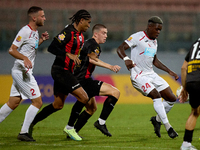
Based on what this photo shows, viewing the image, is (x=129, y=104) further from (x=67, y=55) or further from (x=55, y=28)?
(x=67, y=55)

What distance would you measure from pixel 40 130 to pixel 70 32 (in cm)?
265

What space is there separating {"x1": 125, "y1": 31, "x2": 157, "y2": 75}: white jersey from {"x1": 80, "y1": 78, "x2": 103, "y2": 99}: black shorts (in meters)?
1.08

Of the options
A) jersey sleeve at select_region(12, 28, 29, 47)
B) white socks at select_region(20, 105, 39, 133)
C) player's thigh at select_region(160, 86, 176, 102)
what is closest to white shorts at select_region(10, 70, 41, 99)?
white socks at select_region(20, 105, 39, 133)

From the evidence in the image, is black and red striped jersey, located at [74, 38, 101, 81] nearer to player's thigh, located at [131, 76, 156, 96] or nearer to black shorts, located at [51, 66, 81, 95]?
black shorts, located at [51, 66, 81, 95]

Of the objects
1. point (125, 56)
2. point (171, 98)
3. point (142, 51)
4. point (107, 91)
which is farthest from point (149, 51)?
point (107, 91)

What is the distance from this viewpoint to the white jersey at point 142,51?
691 cm

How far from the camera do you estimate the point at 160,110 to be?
632cm

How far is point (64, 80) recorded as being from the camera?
19.4 feet

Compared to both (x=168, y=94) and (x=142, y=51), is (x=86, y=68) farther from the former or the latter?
(x=168, y=94)

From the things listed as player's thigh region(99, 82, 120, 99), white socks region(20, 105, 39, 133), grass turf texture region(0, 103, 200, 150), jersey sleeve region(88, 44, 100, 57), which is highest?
jersey sleeve region(88, 44, 100, 57)

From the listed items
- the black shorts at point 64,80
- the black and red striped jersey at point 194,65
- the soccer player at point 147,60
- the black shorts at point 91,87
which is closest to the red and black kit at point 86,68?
the black shorts at point 91,87

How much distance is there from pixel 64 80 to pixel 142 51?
1940 millimetres

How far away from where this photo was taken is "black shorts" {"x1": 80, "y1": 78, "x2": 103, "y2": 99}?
6.23 m

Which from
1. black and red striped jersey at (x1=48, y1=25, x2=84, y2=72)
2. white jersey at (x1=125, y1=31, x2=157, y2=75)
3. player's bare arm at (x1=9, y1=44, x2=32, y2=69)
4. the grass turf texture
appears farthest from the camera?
white jersey at (x1=125, y1=31, x2=157, y2=75)
